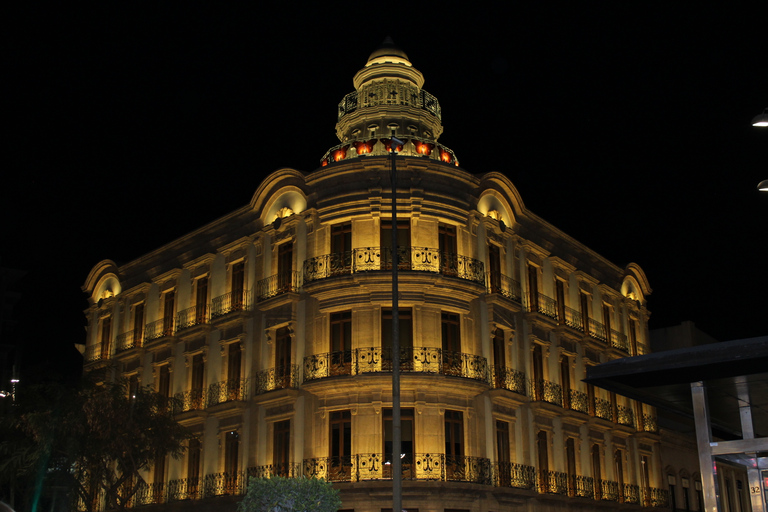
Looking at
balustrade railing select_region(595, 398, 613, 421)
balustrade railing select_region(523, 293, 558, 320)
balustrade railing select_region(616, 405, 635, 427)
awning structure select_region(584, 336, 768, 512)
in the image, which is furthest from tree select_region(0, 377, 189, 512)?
awning structure select_region(584, 336, 768, 512)

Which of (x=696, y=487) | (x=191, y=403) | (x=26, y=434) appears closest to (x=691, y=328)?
(x=696, y=487)

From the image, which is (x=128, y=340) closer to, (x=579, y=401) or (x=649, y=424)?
(x=579, y=401)

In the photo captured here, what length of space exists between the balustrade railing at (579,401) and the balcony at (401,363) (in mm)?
7755

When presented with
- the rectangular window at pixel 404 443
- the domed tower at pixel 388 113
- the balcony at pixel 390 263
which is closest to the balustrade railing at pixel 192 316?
the balcony at pixel 390 263

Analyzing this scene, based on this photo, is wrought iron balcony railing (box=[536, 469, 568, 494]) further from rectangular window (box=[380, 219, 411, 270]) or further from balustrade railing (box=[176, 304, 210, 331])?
balustrade railing (box=[176, 304, 210, 331])

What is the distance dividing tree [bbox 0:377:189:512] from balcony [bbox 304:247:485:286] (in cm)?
821

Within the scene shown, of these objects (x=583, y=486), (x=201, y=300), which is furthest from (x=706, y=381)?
(x=201, y=300)

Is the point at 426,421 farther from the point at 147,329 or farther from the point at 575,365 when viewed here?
the point at 147,329

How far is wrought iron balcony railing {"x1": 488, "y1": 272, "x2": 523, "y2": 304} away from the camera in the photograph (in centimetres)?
3150

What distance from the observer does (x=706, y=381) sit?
14359mm

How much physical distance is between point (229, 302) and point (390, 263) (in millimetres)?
8145

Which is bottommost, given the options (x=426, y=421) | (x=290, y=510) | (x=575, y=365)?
(x=290, y=510)

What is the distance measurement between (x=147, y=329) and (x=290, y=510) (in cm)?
2134

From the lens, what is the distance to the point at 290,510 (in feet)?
61.1
